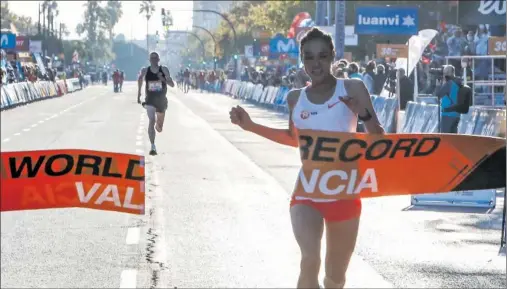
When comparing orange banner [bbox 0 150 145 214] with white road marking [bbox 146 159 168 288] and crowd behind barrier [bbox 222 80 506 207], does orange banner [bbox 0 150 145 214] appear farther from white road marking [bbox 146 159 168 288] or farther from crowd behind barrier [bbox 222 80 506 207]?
white road marking [bbox 146 159 168 288]

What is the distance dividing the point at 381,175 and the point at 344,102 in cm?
37

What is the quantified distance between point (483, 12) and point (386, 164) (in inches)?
829

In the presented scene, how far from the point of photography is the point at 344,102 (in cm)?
432

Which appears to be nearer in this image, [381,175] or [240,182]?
[381,175]

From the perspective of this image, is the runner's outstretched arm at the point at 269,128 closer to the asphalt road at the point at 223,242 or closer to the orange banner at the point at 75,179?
the orange banner at the point at 75,179

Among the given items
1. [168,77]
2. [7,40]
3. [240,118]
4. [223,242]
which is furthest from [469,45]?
[7,40]

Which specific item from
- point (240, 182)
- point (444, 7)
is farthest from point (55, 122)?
point (444, 7)

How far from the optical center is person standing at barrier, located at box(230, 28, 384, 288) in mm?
4297

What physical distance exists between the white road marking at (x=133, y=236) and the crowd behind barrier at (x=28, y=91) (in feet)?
148

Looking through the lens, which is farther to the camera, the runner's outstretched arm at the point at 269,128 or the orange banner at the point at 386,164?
the runner's outstretched arm at the point at 269,128

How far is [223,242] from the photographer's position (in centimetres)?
1759

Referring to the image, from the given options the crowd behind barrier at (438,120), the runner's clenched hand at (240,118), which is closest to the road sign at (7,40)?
the crowd behind barrier at (438,120)

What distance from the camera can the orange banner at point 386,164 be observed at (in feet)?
Result: 13.1

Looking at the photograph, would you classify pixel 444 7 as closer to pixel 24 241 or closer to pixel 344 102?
pixel 24 241
